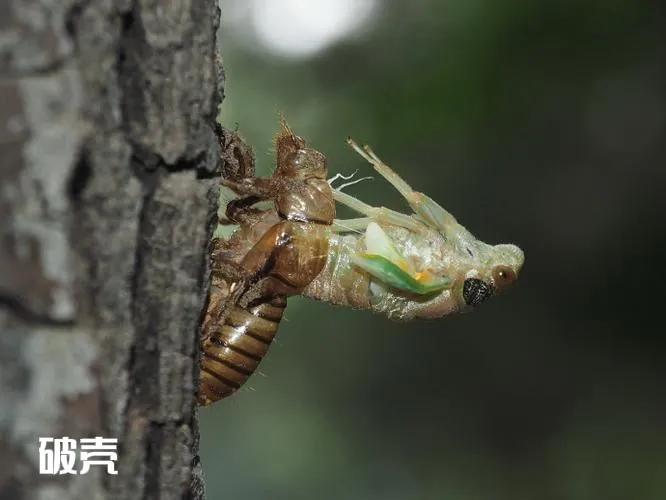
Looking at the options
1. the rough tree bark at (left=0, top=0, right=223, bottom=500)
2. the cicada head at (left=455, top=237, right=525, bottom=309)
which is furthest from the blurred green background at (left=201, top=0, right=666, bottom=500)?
the rough tree bark at (left=0, top=0, right=223, bottom=500)

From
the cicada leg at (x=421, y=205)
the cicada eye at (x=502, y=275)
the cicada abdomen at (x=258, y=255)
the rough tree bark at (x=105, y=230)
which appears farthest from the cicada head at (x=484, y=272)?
the rough tree bark at (x=105, y=230)

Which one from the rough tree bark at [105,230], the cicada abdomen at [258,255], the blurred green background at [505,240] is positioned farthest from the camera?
the blurred green background at [505,240]

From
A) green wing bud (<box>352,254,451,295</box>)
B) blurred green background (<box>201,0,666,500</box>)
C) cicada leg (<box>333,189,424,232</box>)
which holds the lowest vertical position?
green wing bud (<box>352,254,451,295</box>)

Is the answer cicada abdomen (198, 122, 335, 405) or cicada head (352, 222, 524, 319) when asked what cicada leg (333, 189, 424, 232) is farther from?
cicada abdomen (198, 122, 335, 405)

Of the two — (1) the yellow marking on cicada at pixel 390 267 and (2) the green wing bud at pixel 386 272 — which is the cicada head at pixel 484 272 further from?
(2) the green wing bud at pixel 386 272

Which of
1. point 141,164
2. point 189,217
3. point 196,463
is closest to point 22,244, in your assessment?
point 141,164

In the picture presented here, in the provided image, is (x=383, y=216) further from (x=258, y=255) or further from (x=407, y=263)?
(x=258, y=255)

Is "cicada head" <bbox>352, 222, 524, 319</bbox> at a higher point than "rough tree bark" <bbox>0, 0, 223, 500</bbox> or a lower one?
higher
